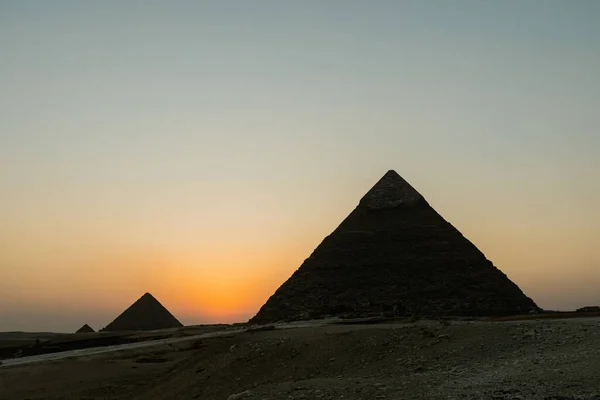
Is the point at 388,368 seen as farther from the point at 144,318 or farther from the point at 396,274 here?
the point at 144,318

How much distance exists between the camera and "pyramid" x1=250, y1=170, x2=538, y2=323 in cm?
4572

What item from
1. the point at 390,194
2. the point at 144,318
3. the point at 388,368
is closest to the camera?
the point at 388,368

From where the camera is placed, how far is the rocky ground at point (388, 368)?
11.4 m

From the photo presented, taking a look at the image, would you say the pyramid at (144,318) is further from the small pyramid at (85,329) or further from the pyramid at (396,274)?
the pyramid at (396,274)

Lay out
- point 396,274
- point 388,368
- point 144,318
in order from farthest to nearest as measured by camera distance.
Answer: point 144,318
point 396,274
point 388,368

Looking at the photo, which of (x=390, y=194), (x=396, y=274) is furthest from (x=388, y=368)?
(x=390, y=194)

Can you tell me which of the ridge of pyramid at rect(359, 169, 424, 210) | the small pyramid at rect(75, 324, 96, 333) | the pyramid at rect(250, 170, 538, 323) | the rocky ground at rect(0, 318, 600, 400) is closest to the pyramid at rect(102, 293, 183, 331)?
the small pyramid at rect(75, 324, 96, 333)

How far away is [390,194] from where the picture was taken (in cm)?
5531

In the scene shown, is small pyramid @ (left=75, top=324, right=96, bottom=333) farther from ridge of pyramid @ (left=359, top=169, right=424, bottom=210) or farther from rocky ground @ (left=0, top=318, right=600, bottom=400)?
rocky ground @ (left=0, top=318, right=600, bottom=400)

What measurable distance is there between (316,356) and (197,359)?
6258mm

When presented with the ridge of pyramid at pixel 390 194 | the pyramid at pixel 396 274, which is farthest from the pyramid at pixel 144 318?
the ridge of pyramid at pixel 390 194

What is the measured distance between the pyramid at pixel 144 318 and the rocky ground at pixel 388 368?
178ft

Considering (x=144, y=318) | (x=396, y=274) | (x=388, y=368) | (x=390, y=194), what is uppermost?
(x=390, y=194)

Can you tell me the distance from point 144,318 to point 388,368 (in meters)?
68.9
